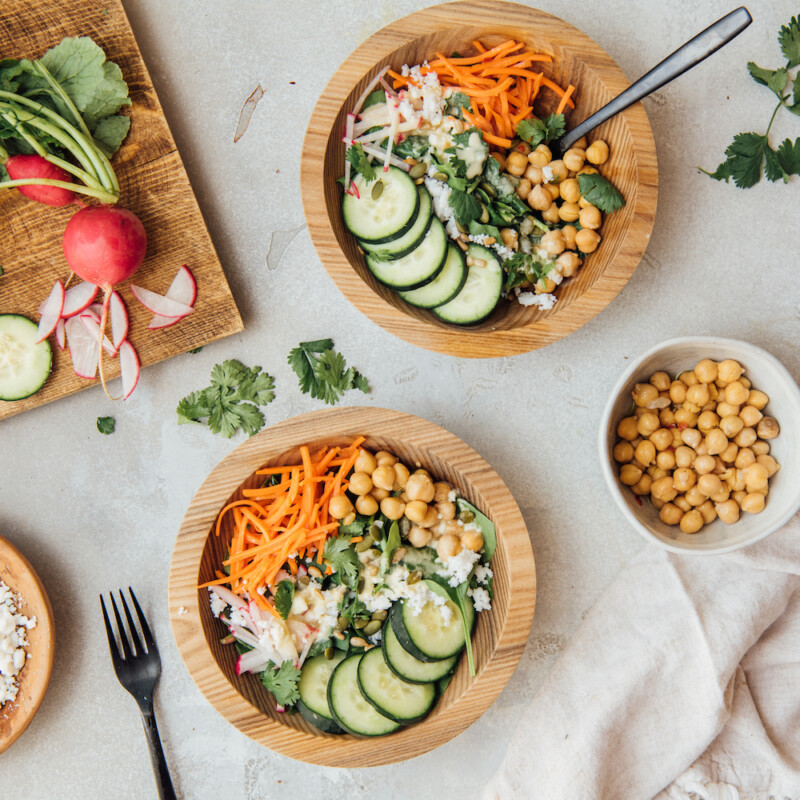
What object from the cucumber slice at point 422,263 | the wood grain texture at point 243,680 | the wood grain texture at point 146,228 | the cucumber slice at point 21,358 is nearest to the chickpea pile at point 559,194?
the cucumber slice at point 422,263

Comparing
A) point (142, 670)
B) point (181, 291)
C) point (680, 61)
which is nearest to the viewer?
point (680, 61)

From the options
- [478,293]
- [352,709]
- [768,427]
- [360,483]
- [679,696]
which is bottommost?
[679,696]

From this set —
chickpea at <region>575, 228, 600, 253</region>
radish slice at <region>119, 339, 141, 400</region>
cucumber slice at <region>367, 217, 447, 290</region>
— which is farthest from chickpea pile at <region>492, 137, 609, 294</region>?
radish slice at <region>119, 339, 141, 400</region>

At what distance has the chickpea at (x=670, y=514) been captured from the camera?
2.28 meters

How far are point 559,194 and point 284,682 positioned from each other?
6.00 feet

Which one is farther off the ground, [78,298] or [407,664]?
[78,298]

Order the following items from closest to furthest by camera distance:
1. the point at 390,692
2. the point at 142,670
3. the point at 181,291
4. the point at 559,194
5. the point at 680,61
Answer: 1. the point at 680,61
2. the point at 390,692
3. the point at 559,194
4. the point at 181,291
5. the point at 142,670

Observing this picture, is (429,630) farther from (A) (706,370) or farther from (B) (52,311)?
(B) (52,311)

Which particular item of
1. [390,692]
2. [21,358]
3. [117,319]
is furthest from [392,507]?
[21,358]

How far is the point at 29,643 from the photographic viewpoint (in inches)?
93.1

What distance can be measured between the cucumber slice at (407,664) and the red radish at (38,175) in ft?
5.85

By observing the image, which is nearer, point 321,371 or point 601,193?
point 601,193

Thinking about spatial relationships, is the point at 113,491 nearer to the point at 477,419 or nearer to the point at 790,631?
the point at 477,419

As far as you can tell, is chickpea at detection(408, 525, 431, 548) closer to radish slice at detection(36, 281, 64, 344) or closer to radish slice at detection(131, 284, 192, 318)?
radish slice at detection(131, 284, 192, 318)
